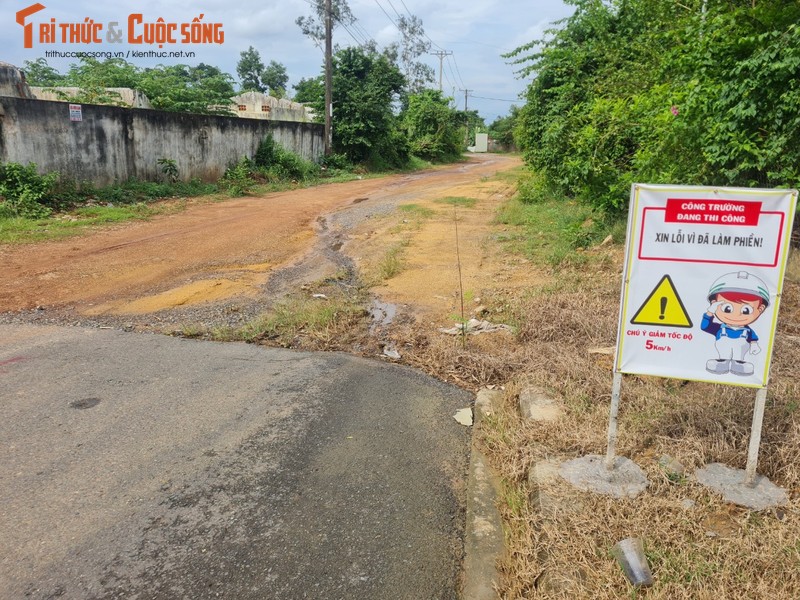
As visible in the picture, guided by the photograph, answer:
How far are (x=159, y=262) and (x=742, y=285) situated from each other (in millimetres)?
7570

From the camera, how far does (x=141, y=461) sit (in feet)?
Answer: 11.0

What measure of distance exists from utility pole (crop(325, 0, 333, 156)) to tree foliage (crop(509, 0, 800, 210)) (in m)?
15.5

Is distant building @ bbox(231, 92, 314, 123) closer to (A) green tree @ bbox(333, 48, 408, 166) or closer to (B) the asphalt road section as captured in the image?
(A) green tree @ bbox(333, 48, 408, 166)

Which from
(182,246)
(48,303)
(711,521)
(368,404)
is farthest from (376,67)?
(711,521)

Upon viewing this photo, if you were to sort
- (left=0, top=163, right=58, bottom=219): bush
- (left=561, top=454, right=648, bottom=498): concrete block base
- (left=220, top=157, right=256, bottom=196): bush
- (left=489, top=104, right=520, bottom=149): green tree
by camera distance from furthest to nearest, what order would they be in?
(left=489, top=104, right=520, bottom=149): green tree, (left=220, top=157, right=256, bottom=196): bush, (left=0, top=163, right=58, bottom=219): bush, (left=561, top=454, right=648, bottom=498): concrete block base

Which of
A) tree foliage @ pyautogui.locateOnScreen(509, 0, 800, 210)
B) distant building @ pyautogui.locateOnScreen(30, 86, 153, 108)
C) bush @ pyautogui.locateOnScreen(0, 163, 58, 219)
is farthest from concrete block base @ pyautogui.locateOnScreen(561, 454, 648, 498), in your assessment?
distant building @ pyautogui.locateOnScreen(30, 86, 153, 108)

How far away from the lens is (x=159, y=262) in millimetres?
8539

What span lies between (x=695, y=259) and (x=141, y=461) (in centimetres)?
301

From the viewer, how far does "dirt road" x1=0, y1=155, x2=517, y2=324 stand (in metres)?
6.77

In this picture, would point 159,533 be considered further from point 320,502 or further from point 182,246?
point 182,246

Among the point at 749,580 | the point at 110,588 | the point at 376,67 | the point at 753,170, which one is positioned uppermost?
the point at 376,67

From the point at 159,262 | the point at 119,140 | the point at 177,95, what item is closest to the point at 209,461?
the point at 159,262

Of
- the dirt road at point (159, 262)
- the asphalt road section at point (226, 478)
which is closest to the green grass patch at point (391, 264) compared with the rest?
the dirt road at point (159, 262)

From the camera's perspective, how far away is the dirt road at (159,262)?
6.77 m
